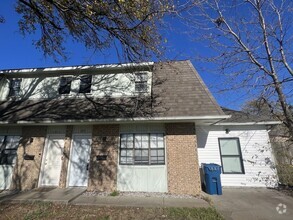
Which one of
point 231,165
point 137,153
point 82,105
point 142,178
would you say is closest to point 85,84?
point 82,105

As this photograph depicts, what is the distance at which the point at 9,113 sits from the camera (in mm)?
9531

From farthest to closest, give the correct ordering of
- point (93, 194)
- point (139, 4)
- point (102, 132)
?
point (102, 132)
point (93, 194)
point (139, 4)

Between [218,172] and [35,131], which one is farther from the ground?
[35,131]

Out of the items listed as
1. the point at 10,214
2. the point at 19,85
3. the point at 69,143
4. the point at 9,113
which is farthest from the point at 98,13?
the point at 19,85

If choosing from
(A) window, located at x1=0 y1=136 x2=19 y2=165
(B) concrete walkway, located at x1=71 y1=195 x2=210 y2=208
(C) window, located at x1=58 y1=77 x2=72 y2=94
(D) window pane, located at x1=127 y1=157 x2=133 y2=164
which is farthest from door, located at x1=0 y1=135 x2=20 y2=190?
(D) window pane, located at x1=127 y1=157 x2=133 y2=164

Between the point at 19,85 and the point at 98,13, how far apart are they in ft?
28.5

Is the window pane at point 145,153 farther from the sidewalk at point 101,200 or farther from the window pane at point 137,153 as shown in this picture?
the sidewalk at point 101,200

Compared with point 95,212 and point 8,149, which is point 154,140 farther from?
point 8,149

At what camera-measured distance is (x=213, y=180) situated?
818 centimetres

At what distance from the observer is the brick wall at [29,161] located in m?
8.70

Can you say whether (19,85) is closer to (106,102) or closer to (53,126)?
(53,126)

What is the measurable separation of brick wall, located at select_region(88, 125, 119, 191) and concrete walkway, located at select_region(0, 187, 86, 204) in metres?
0.74

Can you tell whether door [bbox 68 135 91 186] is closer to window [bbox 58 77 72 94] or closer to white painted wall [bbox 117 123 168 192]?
white painted wall [bbox 117 123 168 192]

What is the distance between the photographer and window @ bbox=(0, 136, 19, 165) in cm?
922
